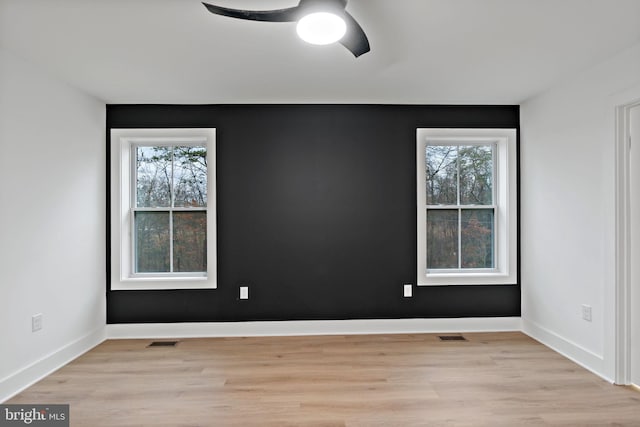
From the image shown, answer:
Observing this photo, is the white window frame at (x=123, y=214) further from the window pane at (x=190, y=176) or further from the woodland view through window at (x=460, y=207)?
the woodland view through window at (x=460, y=207)

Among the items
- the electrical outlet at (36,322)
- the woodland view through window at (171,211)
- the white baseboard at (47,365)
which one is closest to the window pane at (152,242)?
the woodland view through window at (171,211)

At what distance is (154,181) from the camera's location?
13.5ft

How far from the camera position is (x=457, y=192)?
13.6ft

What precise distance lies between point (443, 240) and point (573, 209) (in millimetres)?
1266

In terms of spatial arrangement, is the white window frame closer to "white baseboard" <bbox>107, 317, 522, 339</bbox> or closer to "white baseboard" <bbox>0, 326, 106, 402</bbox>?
"white baseboard" <bbox>107, 317, 522, 339</bbox>

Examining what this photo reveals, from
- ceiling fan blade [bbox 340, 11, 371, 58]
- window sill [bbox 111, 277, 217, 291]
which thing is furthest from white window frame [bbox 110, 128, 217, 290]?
ceiling fan blade [bbox 340, 11, 371, 58]

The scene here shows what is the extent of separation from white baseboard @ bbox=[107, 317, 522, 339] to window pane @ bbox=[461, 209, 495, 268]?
622 mm

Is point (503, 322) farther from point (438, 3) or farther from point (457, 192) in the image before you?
point (438, 3)

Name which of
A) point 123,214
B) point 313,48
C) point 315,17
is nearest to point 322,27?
point 315,17

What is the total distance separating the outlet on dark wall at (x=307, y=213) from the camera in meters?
3.94

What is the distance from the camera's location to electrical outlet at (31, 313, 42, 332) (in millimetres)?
2864

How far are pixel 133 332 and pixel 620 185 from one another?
4555 mm

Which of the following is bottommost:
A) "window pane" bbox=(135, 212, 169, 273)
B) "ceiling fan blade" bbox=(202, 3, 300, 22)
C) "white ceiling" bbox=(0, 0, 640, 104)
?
"window pane" bbox=(135, 212, 169, 273)

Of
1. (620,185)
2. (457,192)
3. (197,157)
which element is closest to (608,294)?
(620,185)
